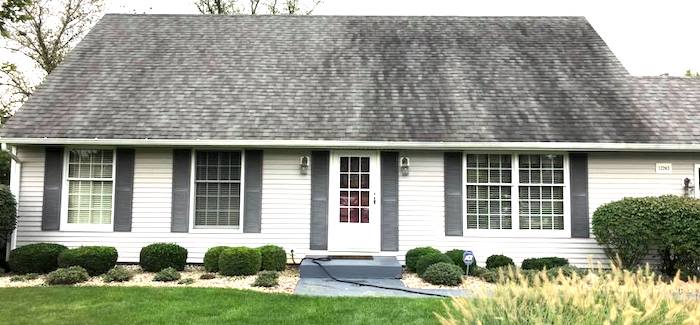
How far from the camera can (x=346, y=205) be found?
992cm

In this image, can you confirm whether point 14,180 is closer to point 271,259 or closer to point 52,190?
point 52,190

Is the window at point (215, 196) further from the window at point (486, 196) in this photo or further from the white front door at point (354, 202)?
the window at point (486, 196)

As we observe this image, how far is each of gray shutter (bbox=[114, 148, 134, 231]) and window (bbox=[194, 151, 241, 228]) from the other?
1.16 meters

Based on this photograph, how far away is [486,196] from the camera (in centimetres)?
995

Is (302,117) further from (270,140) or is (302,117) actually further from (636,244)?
→ (636,244)

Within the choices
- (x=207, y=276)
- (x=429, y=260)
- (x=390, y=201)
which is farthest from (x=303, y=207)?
(x=429, y=260)

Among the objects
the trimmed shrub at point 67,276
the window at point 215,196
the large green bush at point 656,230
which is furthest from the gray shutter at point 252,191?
the large green bush at point 656,230

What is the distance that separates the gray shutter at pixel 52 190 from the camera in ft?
32.1

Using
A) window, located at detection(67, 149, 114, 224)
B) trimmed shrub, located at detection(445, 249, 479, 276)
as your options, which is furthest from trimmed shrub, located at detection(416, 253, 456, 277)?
window, located at detection(67, 149, 114, 224)

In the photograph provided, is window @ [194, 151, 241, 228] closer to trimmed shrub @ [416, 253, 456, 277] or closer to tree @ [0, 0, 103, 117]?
trimmed shrub @ [416, 253, 456, 277]

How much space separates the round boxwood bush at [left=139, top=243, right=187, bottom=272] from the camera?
29.7 ft

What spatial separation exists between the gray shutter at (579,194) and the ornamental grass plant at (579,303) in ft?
21.0

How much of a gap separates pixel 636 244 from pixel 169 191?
312 inches

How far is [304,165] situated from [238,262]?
213 cm
